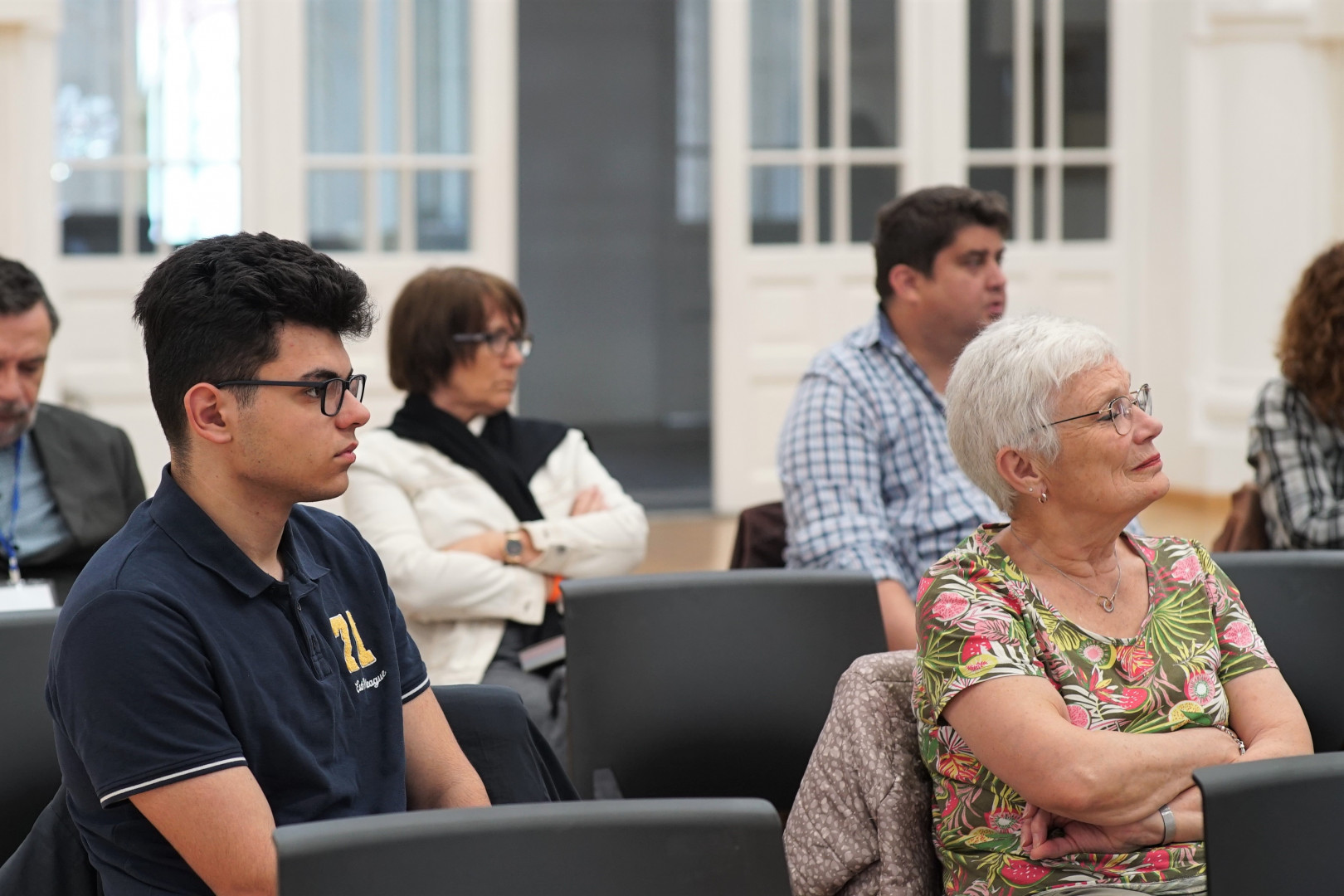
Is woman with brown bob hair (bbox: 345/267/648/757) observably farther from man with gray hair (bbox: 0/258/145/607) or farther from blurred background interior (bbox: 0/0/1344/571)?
blurred background interior (bbox: 0/0/1344/571)

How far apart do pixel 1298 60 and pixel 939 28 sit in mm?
1591

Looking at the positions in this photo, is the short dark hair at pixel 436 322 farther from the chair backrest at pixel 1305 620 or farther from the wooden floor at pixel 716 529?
the wooden floor at pixel 716 529

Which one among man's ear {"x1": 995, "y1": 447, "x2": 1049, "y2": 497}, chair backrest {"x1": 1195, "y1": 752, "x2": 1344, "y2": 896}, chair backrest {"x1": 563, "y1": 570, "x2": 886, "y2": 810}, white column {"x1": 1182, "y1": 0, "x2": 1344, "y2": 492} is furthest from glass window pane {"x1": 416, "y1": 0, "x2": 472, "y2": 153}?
chair backrest {"x1": 1195, "y1": 752, "x2": 1344, "y2": 896}

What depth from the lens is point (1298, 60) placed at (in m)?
6.52

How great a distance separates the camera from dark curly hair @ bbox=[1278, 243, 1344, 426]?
300 centimetres

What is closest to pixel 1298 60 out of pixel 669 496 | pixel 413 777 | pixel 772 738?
pixel 669 496

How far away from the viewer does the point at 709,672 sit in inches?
84.6

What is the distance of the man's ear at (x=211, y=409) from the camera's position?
1490mm

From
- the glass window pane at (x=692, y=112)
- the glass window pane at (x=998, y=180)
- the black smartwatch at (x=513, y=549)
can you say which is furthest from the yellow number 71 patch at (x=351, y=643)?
the glass window pane at (x=692, y=112)

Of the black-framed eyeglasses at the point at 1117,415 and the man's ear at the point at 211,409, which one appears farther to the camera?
the black-framed eyeglasses at the point at 1117,415

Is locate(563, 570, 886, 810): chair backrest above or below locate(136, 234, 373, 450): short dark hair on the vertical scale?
below

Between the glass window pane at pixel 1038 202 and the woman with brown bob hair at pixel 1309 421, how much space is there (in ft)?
12.1

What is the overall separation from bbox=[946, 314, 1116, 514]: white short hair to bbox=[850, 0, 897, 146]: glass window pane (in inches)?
190

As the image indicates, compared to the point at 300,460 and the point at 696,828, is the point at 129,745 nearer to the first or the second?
the point at 300,460
